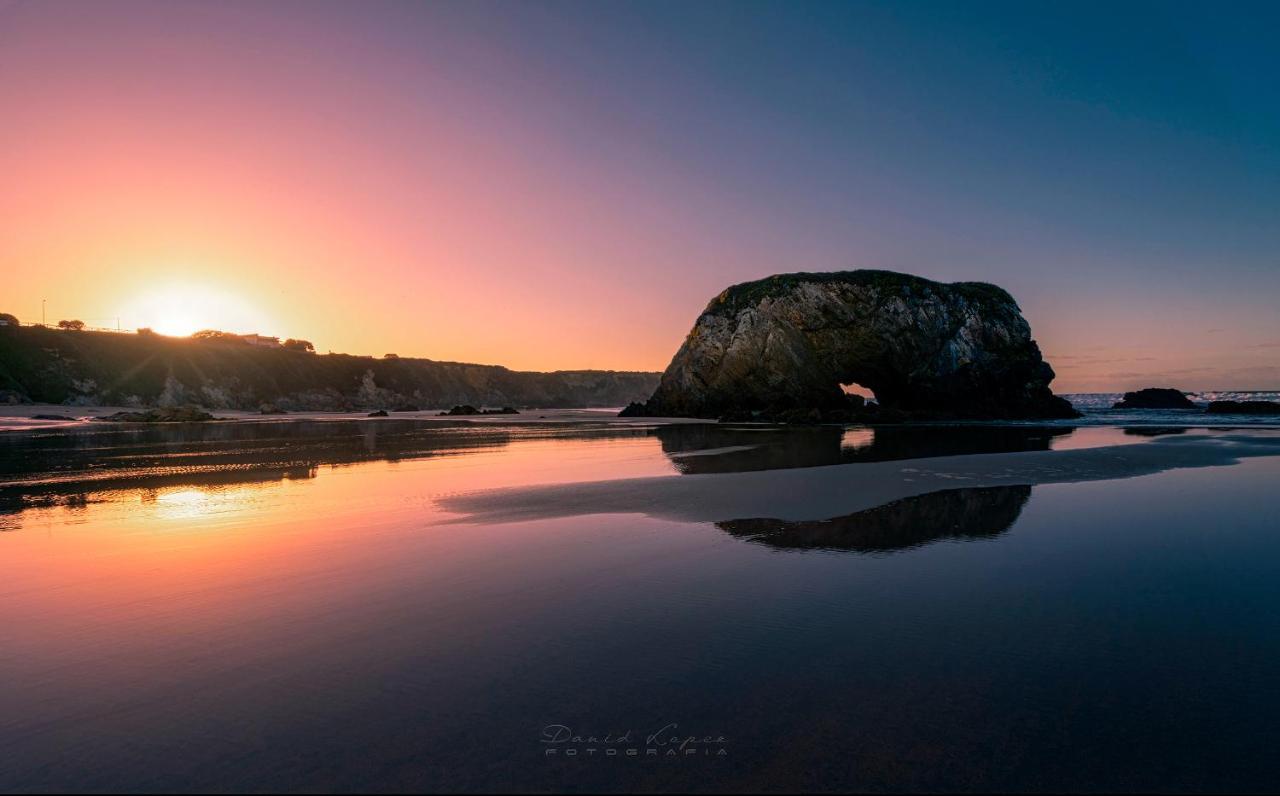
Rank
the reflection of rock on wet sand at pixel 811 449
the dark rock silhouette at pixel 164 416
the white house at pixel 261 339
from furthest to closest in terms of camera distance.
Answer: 1. the white house at pixel 261 339
2. the dark rock silhouette at pixel 164 416
3. the reflection of rock on wet sand at pixel 811 449

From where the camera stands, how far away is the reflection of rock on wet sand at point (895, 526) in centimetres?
965

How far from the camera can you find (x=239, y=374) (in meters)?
96.1

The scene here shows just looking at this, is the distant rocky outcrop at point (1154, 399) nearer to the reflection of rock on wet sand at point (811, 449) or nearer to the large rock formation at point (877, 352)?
the large rock formation at point (877, 352)

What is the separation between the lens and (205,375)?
88.9 m

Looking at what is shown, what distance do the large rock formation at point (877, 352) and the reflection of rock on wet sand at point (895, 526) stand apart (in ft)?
151

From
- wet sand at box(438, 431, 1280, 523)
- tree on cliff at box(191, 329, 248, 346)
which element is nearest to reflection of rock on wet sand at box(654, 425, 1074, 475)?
wet sand at box(438, 431, 1280, 523)

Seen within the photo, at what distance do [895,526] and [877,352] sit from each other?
54929 mm

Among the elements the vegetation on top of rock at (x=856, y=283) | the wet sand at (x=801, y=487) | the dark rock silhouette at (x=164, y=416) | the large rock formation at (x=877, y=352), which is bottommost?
the wet sand at (x=801, y=487)

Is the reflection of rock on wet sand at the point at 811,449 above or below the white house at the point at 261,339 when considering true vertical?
below

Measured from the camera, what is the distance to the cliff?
71.9 meters

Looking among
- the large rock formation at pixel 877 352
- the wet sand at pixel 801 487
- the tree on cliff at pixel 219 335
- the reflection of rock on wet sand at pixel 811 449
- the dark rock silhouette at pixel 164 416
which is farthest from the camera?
the tree on cliff at pixel 219 335

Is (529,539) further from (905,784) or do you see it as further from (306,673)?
(905,784)

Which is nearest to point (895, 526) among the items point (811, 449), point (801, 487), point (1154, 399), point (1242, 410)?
point (801, 487)

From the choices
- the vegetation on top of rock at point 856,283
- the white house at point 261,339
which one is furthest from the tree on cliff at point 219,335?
the vegetation on top of rock at point 856,283
